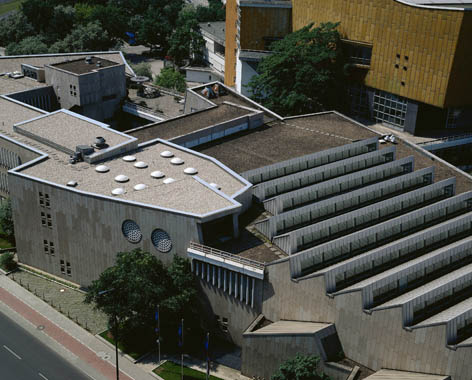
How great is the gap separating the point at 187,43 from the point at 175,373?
4269 inches

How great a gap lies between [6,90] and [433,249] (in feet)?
220

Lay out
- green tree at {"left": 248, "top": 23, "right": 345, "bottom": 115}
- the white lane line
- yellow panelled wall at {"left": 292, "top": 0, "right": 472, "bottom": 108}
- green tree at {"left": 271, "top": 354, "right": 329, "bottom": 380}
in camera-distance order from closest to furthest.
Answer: green tree at {"left": 271, "top": 354, "right": 329, "bottom": 380}
the white lane line
yellow panelled wall at {"left": 292, "top": 0, "right": 472, "bottom": 108}
green tree at {"left": 248, "top": 23, "right": 345, "bottom": 115}

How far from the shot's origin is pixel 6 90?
99.4 metres

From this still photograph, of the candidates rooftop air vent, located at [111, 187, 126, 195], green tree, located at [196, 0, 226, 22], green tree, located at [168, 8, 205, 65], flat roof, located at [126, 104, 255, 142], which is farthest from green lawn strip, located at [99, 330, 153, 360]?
green tree, located at [196, 0, 226, 22]

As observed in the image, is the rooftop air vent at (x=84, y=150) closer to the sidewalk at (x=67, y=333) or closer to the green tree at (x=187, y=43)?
the sidewalk at (x=67, y=333)

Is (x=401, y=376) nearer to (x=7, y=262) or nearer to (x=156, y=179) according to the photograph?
(x=156, y=179)

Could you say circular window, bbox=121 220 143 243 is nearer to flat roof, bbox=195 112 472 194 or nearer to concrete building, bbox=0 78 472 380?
concrete building, bbox=0 78 472 380

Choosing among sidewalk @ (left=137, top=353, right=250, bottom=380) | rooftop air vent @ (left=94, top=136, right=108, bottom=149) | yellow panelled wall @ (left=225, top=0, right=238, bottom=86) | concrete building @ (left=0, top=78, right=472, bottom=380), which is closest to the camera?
concrete building @ (left=0, top=78, right=472, bottom=380)

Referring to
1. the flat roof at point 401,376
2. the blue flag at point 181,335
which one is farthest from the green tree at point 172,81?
the flat roof at point 401,376

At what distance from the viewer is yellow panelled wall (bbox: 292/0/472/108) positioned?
9269 centimetres

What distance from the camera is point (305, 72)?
10156cm

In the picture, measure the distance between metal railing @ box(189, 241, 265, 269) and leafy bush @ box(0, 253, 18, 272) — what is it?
25.3 meters

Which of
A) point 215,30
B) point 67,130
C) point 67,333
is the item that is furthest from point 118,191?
point 215,30

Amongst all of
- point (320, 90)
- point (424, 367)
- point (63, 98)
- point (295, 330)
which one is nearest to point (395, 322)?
point (424, 367)
